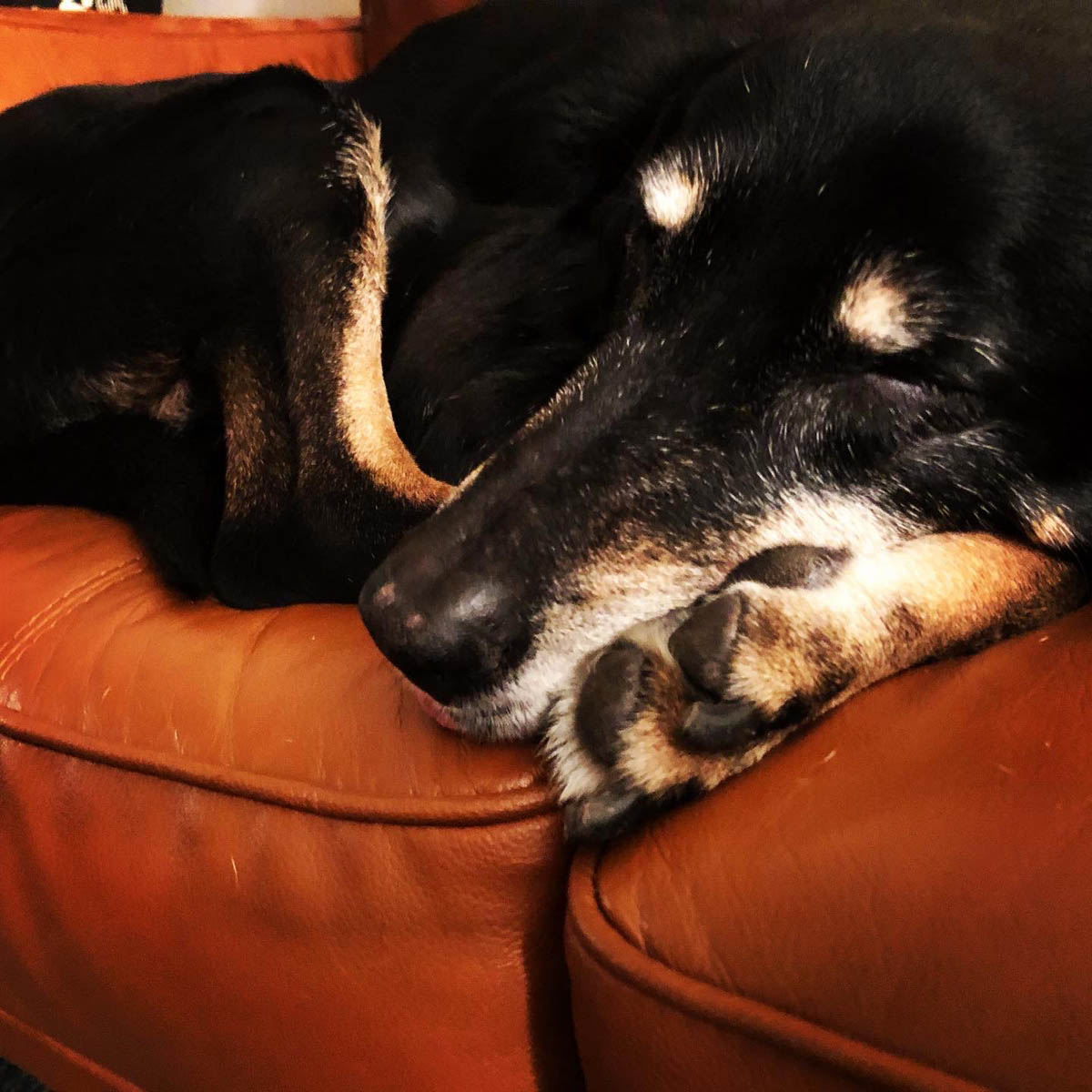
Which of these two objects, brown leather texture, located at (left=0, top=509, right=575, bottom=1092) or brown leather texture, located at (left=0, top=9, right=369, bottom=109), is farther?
brown leather texture, located at (left=0, top=9, right=369, bottom=109)

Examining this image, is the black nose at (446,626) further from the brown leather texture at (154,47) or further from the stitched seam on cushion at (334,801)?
the brown leather texture at (154,47)

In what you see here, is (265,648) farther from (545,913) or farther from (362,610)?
(545,913)

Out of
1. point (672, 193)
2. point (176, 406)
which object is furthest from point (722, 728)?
point (176, 406)

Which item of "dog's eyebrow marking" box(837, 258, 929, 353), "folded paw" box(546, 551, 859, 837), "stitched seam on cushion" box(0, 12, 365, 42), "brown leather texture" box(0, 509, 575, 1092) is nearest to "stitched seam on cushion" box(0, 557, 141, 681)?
"brown leather texture" box(0, 509, 575, 1092)

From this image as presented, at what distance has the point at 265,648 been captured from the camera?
0.91 meters

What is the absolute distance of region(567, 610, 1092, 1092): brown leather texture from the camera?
0.51m

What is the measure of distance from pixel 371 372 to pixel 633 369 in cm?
44

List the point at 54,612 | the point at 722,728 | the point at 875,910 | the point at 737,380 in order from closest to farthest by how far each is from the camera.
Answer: the point at 875,910 < the point at 722,728 < the point at 737,380 < the point at 54,612

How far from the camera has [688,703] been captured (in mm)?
712

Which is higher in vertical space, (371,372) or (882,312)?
(882,312)

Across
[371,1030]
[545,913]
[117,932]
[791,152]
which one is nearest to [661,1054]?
[545,913]

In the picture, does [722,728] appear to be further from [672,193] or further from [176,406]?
[176,406]

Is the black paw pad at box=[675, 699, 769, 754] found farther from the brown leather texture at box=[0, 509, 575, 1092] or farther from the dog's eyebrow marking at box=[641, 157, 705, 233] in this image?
the dog's eyebrow marking at box=[641, 157, 705, 233]

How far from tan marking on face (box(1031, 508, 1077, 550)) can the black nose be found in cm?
50
